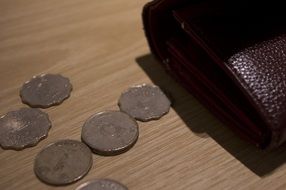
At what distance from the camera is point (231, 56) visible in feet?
2.14

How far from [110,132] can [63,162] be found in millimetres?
92

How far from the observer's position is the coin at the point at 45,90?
77 cm

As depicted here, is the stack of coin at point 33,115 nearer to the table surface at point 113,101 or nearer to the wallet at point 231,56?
A: the table surface at point 113,101

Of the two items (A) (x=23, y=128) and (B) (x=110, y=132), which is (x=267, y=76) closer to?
(B) (x=110, y=132)

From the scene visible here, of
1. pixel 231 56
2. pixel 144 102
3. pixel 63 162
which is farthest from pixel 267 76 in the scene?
pixel 63 162

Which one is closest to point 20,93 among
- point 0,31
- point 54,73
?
point 54,73

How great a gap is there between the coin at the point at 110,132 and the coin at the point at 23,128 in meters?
0.07

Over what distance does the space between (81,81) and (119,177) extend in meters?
0.24

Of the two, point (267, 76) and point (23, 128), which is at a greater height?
point (267, 76)

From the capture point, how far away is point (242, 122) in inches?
26.1

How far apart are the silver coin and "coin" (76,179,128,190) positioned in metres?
0.02

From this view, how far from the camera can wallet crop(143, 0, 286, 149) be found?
2.05 ft

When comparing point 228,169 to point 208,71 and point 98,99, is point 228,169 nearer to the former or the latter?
point 208,71

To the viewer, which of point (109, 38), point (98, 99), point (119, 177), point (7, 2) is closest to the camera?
point (119, 177)
